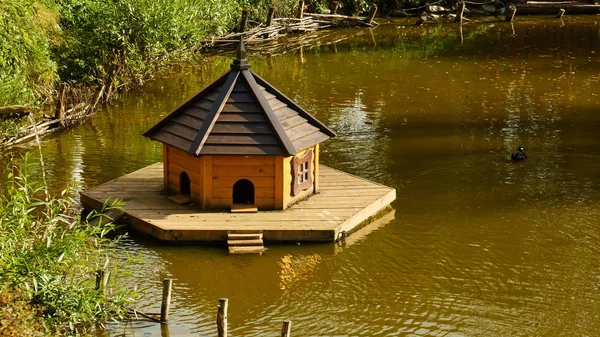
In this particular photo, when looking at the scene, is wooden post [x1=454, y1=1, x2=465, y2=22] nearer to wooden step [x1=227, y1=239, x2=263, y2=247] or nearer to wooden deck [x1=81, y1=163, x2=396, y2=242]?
wooden deck [x1=81, y1=163, x2=396, y2=242]

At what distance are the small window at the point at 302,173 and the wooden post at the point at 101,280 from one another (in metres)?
5.99

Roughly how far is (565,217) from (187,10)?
15315mm

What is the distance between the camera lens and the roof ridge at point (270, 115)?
1956 cm

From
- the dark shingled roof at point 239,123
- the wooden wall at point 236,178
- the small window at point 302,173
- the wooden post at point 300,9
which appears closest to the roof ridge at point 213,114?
the dark shingled roof at point 239,123

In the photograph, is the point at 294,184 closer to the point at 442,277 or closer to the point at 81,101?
the point at 442,277

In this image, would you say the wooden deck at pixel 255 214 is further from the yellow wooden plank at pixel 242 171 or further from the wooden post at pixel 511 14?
the wooden post at pixel 511 14

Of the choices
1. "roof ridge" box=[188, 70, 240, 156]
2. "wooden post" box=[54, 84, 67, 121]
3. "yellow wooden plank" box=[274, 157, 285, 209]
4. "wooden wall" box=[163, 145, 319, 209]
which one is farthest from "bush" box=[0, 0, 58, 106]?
"yellow wooden plank" box=[274, 157, 285, 209]

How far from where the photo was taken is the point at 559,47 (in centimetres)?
3969

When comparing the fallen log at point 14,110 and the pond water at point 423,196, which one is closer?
the fallen log at point 14,110

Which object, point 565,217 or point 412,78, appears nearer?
point 565,217

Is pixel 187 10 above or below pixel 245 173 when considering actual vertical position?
above

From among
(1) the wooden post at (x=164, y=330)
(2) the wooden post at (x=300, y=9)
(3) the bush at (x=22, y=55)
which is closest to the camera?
(1) the wooden post at (x=164, y=330)

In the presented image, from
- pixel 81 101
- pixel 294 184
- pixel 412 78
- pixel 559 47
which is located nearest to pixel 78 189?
pixel 294 184

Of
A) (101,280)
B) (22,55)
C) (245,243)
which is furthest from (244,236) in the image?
(22,55)
